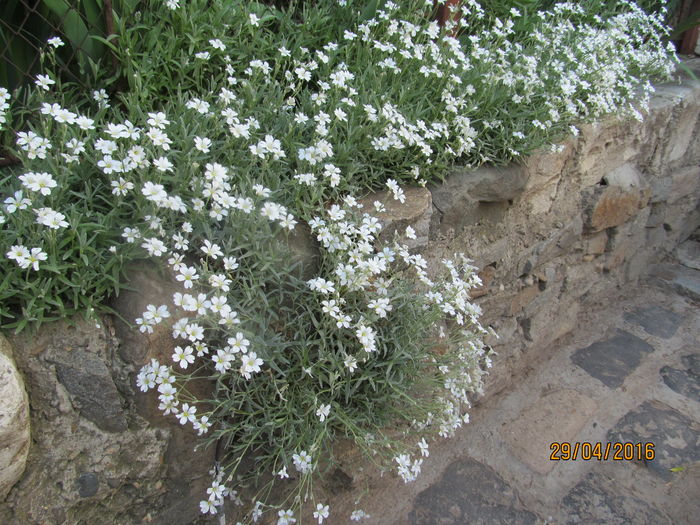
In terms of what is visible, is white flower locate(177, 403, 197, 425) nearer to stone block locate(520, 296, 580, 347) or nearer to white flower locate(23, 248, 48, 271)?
white flower locate(23, 248, 48, 271)

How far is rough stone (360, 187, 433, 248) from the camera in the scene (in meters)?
2.16

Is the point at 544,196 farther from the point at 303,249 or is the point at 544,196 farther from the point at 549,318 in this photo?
the point at 303,249

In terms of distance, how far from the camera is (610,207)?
343 centimetres

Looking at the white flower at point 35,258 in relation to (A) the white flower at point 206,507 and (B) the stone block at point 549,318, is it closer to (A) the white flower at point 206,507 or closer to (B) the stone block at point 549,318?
(A) the white flower at point 206,507

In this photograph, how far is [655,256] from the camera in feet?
14.3

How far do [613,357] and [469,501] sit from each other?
60.1 inches

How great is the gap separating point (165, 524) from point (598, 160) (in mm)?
2891

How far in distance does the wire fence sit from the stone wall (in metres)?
0.99

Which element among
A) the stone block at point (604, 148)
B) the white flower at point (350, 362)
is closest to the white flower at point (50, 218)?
the white flower at point (350, 362)

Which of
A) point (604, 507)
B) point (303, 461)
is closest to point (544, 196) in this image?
point (604, 507)

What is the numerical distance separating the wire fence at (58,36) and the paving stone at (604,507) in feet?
8.57

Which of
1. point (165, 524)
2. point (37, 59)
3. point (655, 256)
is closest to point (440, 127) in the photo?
point (37, 59)

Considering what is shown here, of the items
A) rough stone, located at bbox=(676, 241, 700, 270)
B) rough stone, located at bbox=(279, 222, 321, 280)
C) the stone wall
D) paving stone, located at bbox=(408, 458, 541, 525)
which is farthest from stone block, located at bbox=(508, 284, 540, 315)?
rough stone, located at bbox=(676, 241, 700, 270)

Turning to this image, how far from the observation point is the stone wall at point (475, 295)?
1.58 meters
